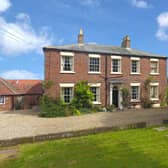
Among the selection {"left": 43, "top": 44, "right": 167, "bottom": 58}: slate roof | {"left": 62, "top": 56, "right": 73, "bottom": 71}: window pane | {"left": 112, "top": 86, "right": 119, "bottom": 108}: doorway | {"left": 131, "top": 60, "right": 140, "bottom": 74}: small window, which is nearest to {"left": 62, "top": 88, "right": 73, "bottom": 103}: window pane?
{"left": 62, "top": 56, "right": 73, "bottom": 71}: window pane

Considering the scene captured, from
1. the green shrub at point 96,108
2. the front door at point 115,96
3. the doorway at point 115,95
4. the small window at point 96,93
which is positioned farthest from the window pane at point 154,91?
the green shrub at point 96,108

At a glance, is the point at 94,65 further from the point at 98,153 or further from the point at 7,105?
the point at 98,153

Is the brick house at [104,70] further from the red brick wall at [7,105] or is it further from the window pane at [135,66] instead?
the red brick wall at [7,105]

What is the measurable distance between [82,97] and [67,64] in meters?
3.93

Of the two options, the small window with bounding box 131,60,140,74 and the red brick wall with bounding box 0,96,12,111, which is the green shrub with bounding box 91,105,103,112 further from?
the red brick wall with bounding box 0,96,12,111

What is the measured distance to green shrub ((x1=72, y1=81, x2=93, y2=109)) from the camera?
68.8 ft

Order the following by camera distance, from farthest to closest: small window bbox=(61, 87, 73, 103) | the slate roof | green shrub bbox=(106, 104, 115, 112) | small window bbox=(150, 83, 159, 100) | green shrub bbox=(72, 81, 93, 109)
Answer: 1. small window bbox=(150, 83, 159, 100)
2. green shrub bbox=(106, 104, 115, 112)
3. the slate roof
4. small window bbox=(61, 87, 73, 103)
5. green shrub bbox=(72, 81, 93, 109)

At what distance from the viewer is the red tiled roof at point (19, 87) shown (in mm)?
29031

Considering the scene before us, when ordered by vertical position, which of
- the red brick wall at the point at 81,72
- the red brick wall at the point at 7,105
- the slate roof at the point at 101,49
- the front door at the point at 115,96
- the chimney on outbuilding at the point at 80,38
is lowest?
the red brick wall at the point at 7,105

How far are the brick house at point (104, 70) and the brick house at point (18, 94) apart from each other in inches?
433

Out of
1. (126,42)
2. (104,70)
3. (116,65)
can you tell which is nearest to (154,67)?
(126,42)

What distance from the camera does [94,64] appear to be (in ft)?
75.2

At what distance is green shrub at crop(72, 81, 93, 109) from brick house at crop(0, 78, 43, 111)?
40.4 ft

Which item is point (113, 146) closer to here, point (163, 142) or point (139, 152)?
point (139, 152)
